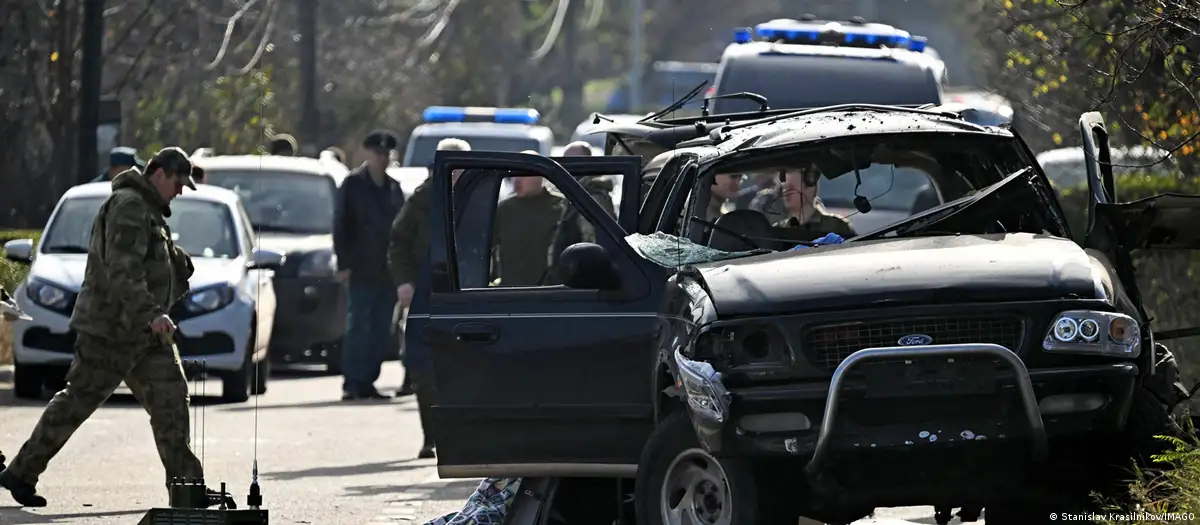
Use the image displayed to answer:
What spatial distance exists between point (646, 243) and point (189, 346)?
882cm

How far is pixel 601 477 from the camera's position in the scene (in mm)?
9281

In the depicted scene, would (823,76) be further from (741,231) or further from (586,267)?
(586,267)

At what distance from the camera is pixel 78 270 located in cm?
1716

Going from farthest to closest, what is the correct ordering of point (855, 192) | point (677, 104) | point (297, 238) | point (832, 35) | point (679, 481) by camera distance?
point (297, 238), point (832, 35), point (677, 104), point (855, 192), point (679, 481)

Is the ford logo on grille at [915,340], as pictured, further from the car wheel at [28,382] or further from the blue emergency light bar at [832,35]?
the blue emergency light bar at [832,35]

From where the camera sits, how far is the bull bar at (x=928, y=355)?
779 centimetres

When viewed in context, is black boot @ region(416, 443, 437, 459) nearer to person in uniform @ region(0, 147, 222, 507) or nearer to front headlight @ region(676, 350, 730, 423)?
person in uniform @ region(0, 147, 222, 507)

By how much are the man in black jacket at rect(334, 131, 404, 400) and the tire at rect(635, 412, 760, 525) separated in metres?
9.28

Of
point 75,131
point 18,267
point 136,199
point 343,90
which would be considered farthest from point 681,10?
point 136,199

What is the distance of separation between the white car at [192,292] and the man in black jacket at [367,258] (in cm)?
65

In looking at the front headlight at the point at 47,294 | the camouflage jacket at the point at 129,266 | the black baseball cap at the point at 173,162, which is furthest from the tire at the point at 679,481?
the front headlight at the point at 47,294

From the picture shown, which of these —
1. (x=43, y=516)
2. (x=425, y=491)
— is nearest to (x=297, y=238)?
(x=425, y=491)

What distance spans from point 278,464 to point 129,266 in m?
2.63

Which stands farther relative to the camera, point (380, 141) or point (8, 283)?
point (8, 283)
